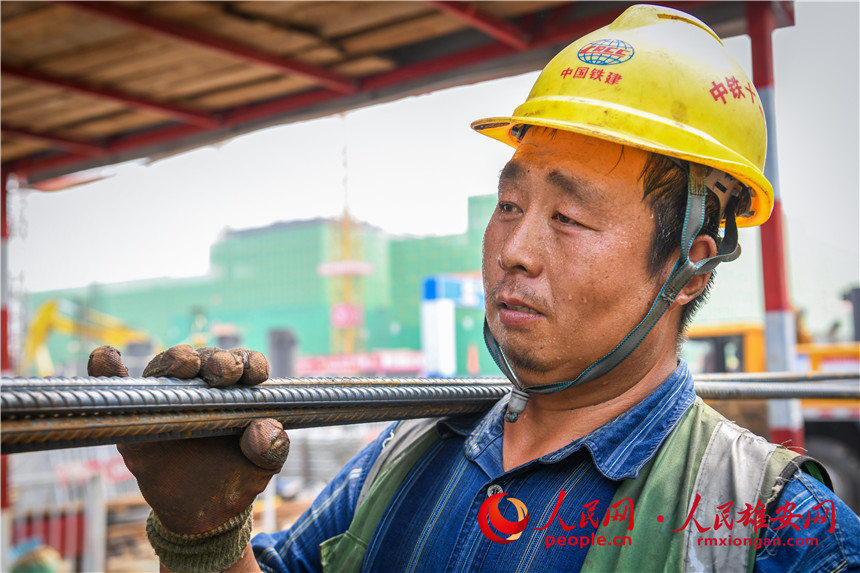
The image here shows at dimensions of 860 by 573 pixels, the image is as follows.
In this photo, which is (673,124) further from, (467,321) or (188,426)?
(467,321)

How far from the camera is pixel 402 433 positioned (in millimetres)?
1848

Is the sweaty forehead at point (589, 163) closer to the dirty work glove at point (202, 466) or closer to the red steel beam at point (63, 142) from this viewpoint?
the dirty work glove at point (202, 466)

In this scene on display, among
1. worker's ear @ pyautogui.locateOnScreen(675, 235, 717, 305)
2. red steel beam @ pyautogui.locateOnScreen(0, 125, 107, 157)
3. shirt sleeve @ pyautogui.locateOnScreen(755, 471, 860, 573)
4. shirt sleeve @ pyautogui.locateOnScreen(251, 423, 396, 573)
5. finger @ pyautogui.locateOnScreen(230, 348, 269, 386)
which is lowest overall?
shirt sleeve @ pyautogui.locateOnScreen(251, 423, 396, 573)

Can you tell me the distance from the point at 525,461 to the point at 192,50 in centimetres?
406

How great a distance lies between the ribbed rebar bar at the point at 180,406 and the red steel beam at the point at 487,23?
111 inches

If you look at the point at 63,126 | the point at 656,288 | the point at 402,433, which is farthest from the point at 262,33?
the point at 656,288

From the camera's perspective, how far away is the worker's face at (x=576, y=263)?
1.45m

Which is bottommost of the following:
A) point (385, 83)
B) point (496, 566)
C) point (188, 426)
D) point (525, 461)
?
point (496, 566)

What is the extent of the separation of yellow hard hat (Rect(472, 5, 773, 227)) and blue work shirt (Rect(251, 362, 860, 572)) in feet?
Result: 1.54

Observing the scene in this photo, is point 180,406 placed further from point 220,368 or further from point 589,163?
point 589,163

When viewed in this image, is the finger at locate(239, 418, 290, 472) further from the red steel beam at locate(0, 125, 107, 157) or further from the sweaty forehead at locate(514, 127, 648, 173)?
the red steel beam at locate(0, 125, 107, 157)

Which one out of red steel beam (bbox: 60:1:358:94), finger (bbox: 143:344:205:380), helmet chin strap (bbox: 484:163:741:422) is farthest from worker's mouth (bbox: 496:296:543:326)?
red steel beam (bbox: 60:1:358:94)

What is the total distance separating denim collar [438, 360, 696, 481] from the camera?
4.59ft

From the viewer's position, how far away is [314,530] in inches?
69.7
